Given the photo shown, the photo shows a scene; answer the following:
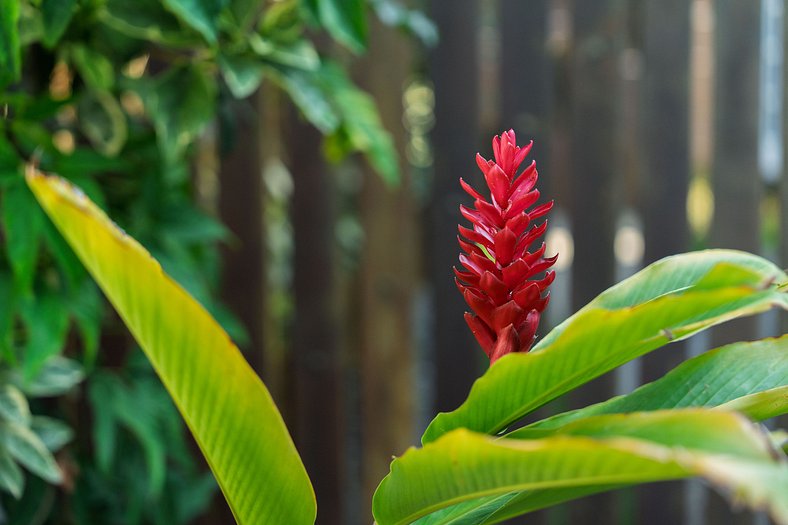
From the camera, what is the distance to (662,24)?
6.47 feet

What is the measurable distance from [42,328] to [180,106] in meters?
0.37

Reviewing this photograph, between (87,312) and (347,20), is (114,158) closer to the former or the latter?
(87,312)

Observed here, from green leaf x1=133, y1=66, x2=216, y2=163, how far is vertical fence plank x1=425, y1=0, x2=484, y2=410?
0.88 meters

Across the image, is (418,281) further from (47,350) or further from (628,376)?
(47,350)

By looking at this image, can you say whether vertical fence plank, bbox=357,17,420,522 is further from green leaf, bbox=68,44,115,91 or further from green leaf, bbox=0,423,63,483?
green leaf, bbox=0,423,63,483

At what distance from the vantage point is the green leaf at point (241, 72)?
111cm

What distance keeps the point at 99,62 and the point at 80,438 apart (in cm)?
101

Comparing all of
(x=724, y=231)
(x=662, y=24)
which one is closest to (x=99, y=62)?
(x=662, y=24)

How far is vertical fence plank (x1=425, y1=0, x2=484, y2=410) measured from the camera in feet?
6.55

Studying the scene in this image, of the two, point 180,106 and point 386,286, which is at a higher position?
point 180,106

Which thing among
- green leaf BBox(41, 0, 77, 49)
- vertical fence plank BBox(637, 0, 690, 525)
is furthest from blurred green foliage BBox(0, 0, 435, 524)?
vertical fence plank BBox(637, 0, 690, 525)

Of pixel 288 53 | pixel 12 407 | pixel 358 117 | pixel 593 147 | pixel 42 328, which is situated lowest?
pixel 12 407

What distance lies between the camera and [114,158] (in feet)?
4.05

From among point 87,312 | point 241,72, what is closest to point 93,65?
point 241,72
